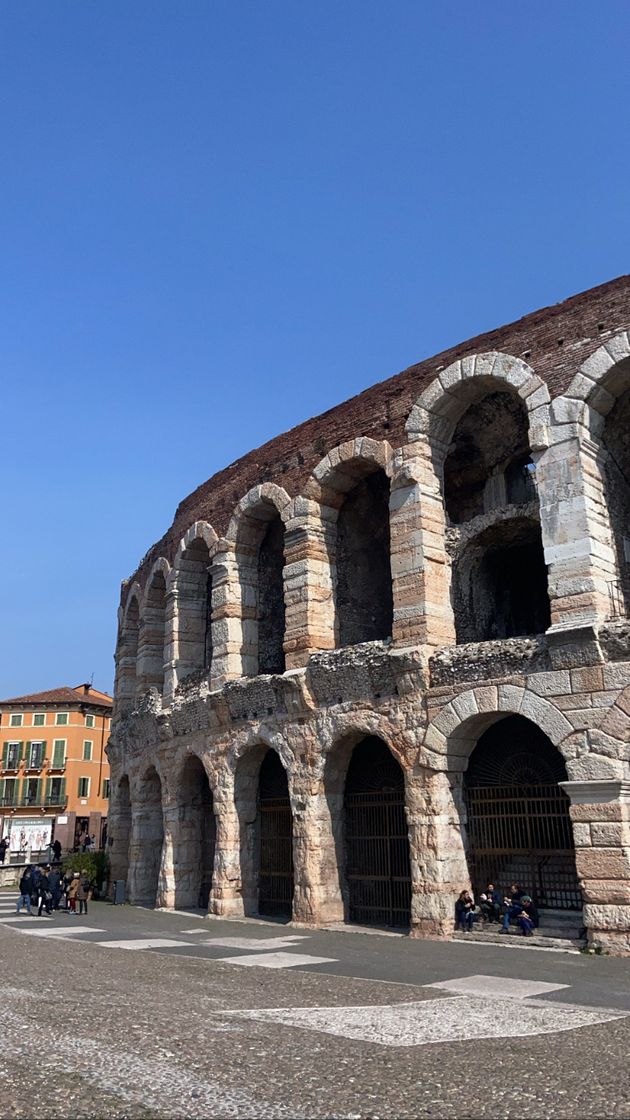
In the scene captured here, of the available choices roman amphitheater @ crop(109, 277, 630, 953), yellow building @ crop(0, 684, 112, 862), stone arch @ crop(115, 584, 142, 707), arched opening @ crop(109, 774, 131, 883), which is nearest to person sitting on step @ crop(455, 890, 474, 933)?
roman amphitheater @ crop(109, 277, 630, 953)

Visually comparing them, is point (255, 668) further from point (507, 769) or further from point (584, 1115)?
point (584, 1115)

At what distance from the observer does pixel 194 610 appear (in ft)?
67.5

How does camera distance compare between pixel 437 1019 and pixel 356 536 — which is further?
pixel 356 536

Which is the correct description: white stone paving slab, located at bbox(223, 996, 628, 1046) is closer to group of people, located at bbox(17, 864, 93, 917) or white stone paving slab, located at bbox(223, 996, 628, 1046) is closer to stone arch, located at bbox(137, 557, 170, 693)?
group of people, located at bbox(17, 864, 93, 917)

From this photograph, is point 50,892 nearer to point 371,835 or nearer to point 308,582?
point 371,835

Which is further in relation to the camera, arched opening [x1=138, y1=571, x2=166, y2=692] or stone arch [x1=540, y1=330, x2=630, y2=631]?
arched opening [x1=138, y1=571, x2=166, y2=692]

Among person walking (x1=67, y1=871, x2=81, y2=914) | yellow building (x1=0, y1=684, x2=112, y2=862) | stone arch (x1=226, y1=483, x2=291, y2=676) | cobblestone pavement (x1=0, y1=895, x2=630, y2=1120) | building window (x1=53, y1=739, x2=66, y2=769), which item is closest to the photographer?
cobblestone pavement (x1=0, y1=895, x2=630, y2=1120)

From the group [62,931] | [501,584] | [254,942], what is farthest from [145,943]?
[501,584]

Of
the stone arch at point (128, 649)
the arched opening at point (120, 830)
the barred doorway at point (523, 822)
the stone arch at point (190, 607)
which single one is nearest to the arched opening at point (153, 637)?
the stone arch at point (128, 649)

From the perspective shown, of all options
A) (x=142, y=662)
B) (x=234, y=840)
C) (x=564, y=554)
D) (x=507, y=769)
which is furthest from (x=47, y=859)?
(x=564, y=554)

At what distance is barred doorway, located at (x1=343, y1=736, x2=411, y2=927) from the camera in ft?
48.3

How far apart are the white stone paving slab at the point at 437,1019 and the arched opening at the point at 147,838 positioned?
565 inches

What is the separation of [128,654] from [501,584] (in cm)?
1222

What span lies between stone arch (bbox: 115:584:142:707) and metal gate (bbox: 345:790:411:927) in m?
9.92
